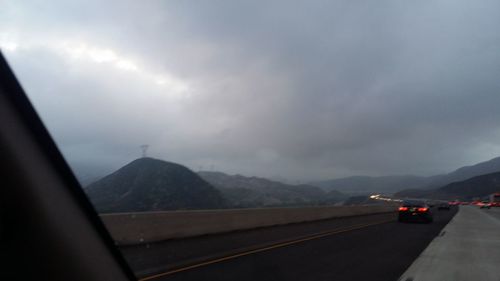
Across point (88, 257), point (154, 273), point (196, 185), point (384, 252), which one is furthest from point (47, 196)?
point (196, 185)

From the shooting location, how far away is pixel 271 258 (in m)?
13.3

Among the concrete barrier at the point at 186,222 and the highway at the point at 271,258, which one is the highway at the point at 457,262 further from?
the concrete barrier at the point at 186,222

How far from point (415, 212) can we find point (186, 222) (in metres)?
20.9

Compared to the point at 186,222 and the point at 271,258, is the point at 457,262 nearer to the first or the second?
the point at 271,258

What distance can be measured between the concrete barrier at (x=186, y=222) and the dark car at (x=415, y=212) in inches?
331

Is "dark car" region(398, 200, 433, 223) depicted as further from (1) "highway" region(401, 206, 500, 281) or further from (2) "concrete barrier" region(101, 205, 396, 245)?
(1) "highway" region(401, 206, 500, 281)

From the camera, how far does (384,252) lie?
624 inches

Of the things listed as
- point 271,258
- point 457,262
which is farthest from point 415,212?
point 271,258

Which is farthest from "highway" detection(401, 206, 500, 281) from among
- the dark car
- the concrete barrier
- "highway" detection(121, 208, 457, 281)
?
the dark car

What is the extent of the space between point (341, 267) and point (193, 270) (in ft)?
12.0

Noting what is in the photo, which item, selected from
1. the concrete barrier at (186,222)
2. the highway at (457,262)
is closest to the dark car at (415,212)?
the concrete barrier at (186,222)

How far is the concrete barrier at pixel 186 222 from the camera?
14039mm

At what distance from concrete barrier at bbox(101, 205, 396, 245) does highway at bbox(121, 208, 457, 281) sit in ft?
1.15

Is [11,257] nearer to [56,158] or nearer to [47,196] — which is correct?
[47,196]
